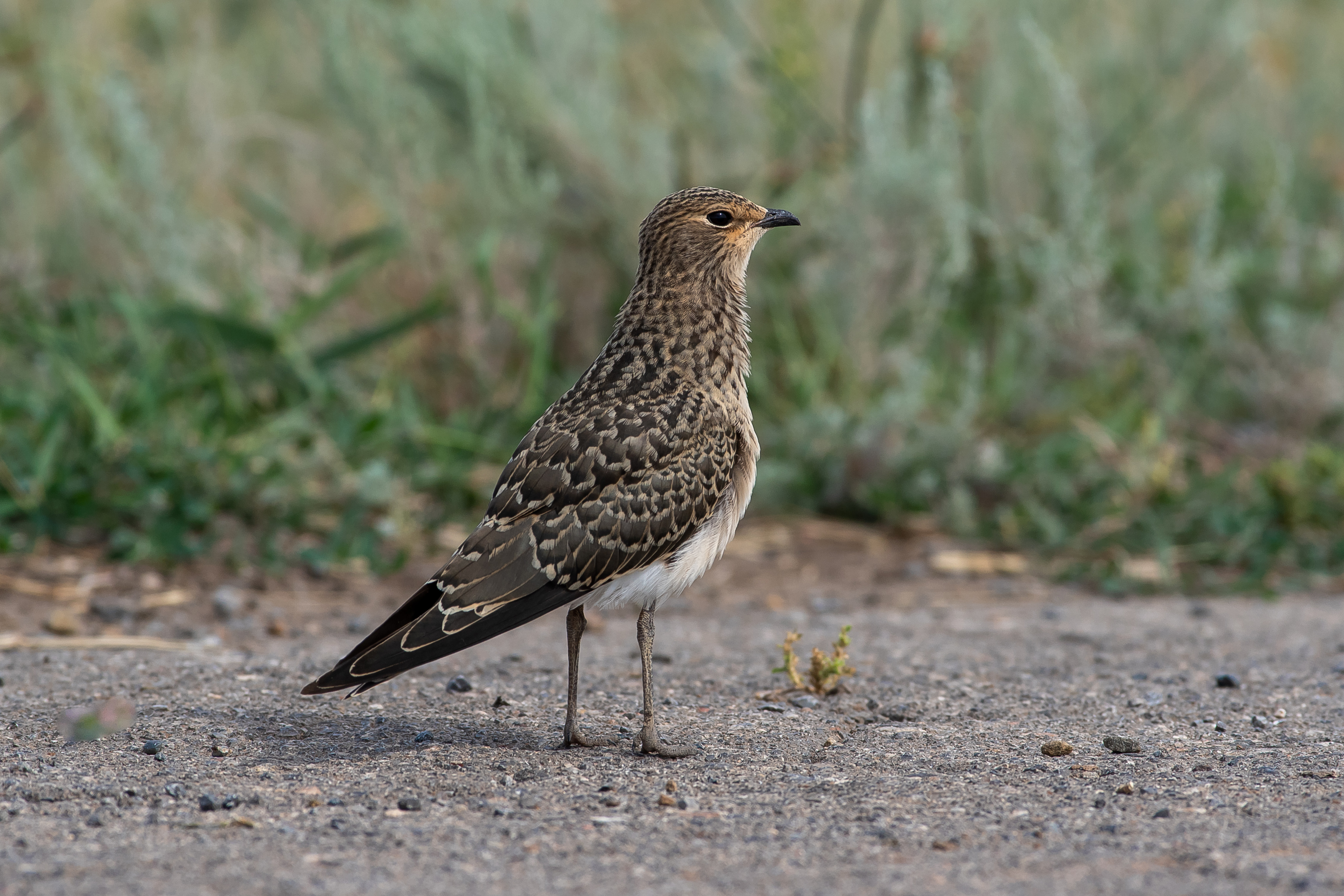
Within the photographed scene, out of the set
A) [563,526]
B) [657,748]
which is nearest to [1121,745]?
[657,748]

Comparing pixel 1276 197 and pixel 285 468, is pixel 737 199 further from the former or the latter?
pixel 1276 197

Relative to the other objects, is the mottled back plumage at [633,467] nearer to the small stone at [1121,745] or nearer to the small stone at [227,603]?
the small stone at [1121,745]

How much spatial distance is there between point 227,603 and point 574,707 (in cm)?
228

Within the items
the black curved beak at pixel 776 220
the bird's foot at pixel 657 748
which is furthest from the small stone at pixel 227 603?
the black curved beak at pixel 776 220

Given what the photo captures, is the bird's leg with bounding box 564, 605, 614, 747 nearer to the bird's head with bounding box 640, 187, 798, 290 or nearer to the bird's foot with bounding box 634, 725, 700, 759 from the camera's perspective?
the bird's foot with bounding box 634, 725, 700, 759

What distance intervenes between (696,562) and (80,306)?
427 cm

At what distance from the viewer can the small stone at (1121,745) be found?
4.18 m

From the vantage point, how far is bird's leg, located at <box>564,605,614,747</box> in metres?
4.31

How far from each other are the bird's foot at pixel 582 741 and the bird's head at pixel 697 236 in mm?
1605

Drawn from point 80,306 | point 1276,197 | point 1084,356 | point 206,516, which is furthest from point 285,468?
point 1276,197

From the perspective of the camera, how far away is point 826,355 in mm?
7883

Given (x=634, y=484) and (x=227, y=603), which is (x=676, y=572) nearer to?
(x=634, y=484)

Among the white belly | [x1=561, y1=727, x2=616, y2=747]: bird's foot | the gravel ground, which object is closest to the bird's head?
the white belly

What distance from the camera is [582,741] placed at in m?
4.32
